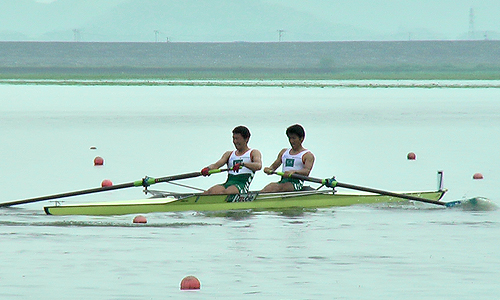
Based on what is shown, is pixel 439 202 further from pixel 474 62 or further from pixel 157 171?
pixel 474 62

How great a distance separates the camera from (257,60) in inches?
5689

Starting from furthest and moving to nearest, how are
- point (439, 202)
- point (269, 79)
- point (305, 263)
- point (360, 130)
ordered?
point (269, 79) < point (360, 130) < point (439, 202) < point (305, 263)

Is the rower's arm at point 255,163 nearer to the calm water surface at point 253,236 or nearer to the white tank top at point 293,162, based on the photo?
the white tank top at point 293,162

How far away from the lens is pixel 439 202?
1806cm

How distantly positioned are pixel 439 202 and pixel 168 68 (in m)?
126

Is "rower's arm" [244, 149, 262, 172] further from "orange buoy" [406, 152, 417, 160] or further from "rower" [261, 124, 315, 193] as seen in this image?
"orange buoy" [406, 152, 417, 160]

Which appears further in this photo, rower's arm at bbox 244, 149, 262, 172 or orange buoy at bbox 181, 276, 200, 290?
rower's arm at bbox 244, 149, 262, 172

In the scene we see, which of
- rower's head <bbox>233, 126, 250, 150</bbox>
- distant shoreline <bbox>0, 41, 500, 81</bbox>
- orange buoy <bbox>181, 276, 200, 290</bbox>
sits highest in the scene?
distant shoreline <bbox>0, 41, 500, 81</bbox>

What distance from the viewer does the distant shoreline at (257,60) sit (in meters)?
138

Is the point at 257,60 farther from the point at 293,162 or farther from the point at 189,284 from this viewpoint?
the point at 189,284

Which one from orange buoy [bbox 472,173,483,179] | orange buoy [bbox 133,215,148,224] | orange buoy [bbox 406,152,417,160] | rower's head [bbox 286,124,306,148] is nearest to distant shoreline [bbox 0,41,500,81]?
orange buoy [bbox 406,152,417,160]

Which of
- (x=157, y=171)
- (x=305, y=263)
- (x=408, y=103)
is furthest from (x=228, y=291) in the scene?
(x=408, y=103)

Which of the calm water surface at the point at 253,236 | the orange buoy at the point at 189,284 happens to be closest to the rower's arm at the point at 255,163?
the calm water surface at the point at 253,236

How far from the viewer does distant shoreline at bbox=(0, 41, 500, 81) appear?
138 m
